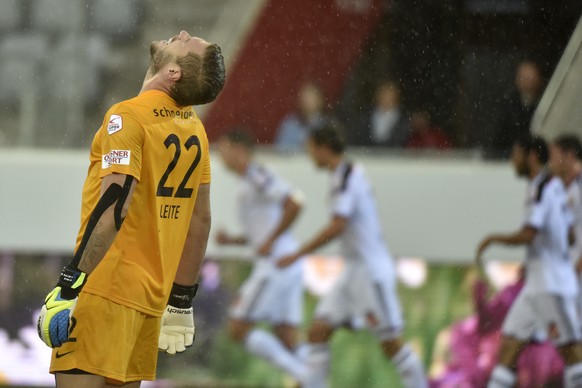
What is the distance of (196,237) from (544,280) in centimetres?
357

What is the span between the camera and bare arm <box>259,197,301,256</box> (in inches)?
312

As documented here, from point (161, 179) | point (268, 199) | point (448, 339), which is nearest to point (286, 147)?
point (268, 199)

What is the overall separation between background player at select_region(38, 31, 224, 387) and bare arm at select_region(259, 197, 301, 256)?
398 cm

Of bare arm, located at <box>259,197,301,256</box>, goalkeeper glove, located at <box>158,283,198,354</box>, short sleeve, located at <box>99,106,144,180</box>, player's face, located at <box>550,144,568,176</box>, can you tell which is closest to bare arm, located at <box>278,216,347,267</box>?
bare arm, located at <box>259,197,301,256</box>

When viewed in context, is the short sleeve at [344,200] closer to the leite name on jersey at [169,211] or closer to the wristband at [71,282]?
the leite name on jersey at [169,211]

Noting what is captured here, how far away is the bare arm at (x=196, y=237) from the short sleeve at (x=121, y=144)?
45cm

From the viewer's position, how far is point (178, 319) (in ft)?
13.5

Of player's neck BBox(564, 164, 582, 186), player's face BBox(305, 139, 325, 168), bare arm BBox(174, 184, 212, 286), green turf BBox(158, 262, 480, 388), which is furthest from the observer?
green turf BBox(158, 262, 480, 388)

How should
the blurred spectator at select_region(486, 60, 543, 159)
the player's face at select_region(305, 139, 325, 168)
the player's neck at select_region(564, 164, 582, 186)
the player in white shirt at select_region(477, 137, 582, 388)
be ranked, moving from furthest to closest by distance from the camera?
the player's face at select_region(305, 139, 325, 168) < the player's neck at select_region(564, 164, 582, 186) < the player in white shirt at select_region(477, 137, 582, 388) < the blurred spectator at select_region(486, 60, 543, 159)

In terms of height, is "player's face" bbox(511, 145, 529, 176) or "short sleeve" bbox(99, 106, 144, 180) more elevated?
"player's face" bbox(511, 145, 529, 176)

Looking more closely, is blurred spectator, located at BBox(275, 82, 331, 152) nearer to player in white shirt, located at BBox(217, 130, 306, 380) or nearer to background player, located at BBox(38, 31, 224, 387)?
player in white shirt, located at BBox(217, 130, 306, 380)

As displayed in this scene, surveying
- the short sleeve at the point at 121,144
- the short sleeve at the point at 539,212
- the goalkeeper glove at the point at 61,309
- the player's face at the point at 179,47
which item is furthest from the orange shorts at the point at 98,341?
the short sleeve at the point at 539,212

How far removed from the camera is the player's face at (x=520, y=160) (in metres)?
7.29

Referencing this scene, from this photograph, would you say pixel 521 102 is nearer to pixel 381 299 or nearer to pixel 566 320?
pixel 566 320
